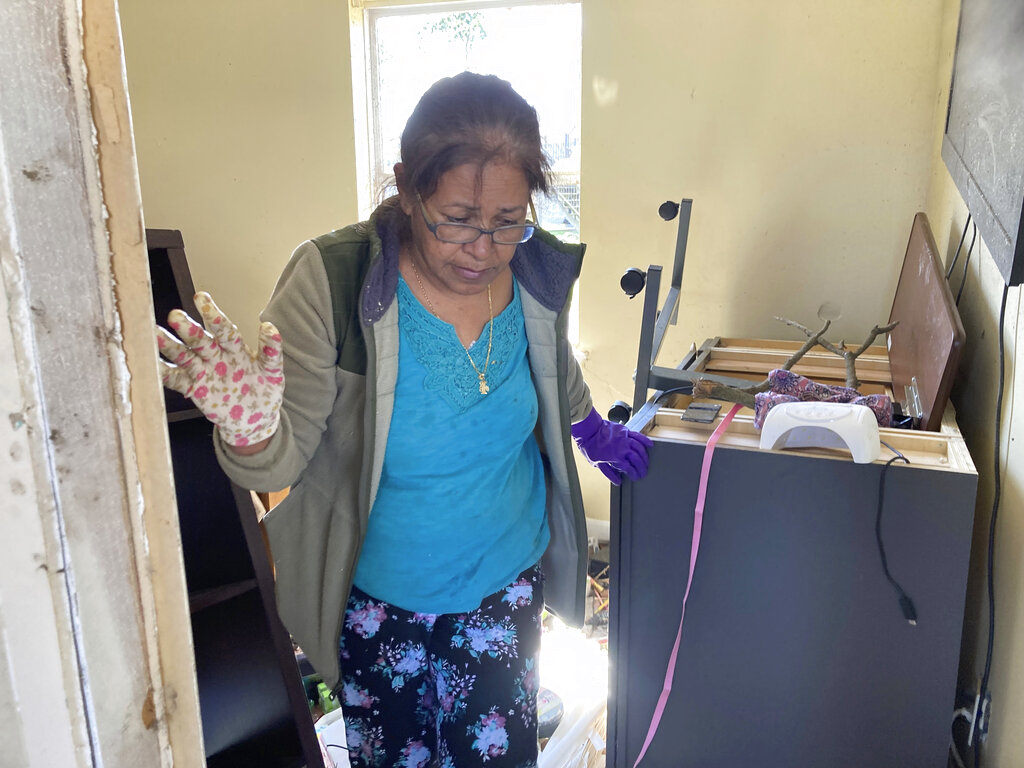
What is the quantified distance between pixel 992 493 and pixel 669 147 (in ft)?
5.13

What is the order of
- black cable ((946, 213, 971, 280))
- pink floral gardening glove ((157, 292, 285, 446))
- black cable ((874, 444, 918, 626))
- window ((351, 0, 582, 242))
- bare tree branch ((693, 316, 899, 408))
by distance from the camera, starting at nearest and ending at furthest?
pink floral gardening glove ((157, 292, 285, 446)), black cable ((874, 444, 918, 626)), bare tree branch ((693, 316, 899, 408)), black cable ((946, 213, 971, 280)), window ((351, 0, 582, 242))

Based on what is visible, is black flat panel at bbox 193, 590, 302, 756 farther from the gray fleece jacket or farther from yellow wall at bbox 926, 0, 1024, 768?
yellow wall at bbox 926, 0, 1024, 768

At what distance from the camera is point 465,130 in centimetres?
95

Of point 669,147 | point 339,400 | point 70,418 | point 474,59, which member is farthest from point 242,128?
point 70,418

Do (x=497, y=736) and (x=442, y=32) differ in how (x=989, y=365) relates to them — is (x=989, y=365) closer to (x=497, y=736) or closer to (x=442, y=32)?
(x=497, y=736)

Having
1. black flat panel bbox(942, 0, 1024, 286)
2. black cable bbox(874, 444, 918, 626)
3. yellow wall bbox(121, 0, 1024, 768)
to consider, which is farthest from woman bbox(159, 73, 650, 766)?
yellow wall bbox(121, 0, 1024, 768)

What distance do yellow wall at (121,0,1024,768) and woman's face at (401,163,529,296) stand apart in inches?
48.9

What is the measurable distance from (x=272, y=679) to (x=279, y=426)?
2.98ft

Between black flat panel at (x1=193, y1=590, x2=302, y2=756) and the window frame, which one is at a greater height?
the window frame

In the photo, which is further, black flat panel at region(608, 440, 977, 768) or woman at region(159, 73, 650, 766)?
black flat panel at region(608, 440, 977, 768)

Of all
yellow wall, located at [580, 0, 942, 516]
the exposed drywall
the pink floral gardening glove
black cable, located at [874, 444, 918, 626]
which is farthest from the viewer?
yellow wall, located at [580, 0, 942, 516]

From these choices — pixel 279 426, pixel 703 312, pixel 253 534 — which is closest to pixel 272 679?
pixel 253 534

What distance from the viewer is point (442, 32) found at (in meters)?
2.65

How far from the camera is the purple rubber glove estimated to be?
122cm
